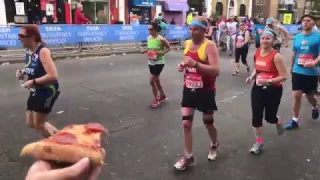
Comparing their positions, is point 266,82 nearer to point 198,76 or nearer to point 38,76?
point 198,76

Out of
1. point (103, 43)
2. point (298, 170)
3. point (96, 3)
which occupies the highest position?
point (96, 3)

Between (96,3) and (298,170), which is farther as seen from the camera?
(96,3)

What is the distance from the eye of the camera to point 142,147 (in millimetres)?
4934

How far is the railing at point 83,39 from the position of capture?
12107 mm

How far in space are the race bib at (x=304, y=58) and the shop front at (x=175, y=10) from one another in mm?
20822

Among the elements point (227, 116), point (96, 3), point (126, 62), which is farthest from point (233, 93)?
point (96, 3)

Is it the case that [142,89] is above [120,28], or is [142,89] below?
below

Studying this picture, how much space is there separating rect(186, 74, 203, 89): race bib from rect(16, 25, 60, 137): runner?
159 centimetres

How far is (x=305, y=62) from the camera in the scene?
561 cm

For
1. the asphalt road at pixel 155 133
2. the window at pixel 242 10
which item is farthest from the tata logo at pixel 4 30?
the window at pixel 242 10

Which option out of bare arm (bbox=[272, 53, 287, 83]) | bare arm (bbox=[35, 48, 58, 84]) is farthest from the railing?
bare arm (bbox=[272, 53, 287, 83])

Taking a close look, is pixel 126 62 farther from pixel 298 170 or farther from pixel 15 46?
pixel 298 170

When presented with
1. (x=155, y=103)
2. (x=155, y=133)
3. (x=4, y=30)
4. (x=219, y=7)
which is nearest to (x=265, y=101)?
(x=155, y=133)

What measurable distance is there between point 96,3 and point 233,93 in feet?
53.8
